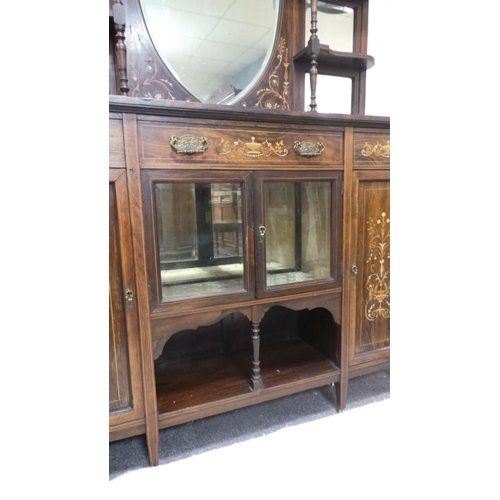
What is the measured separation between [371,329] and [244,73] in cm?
131

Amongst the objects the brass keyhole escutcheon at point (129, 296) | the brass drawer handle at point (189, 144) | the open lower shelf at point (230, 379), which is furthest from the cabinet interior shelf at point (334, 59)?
the open lower shelf at point (230, 379)


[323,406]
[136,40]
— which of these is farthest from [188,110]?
[323,406]

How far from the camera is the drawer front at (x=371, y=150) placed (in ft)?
4.25

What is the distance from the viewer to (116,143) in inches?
39.0

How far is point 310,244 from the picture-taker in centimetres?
143

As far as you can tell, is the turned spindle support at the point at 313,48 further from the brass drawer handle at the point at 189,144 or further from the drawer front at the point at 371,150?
the brass drawer handle at the point at 189,144

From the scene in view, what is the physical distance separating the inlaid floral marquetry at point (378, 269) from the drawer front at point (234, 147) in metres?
0.35

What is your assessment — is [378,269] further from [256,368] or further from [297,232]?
[256,368]

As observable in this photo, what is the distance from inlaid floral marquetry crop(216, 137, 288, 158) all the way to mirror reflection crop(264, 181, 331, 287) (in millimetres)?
130

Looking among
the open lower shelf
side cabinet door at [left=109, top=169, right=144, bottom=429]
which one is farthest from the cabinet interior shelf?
the open lower shelf

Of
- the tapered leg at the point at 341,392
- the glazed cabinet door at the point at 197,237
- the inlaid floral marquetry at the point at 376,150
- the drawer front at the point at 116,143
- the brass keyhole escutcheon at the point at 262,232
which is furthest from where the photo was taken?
the tapered leg at the point at 341,392

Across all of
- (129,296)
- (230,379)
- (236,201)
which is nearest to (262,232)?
(236,201)

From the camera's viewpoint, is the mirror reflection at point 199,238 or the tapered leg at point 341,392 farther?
the tapered leg at point 341,392
